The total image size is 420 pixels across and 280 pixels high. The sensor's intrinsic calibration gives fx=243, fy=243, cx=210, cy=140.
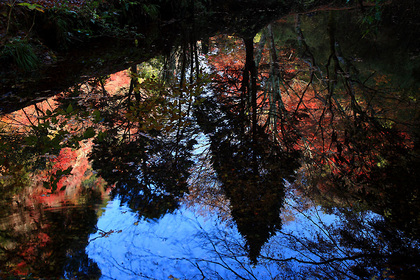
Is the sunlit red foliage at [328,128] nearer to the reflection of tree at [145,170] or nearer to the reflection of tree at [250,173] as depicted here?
the reflection of tree at [250,173]

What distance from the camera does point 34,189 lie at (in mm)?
2502

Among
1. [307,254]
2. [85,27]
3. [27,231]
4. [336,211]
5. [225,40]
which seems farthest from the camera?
[225,40]

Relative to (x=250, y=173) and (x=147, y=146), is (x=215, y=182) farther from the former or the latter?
(x=147, y=146)

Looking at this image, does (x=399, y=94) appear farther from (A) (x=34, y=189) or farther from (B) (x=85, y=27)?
(B) (x=85, y=27)

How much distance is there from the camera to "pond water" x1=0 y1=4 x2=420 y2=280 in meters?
1.82

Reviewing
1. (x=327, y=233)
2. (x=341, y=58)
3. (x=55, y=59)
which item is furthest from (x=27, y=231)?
(x=341, y=58)

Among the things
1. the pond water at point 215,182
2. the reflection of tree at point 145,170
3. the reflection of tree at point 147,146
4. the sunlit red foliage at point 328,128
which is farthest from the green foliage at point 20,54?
the sunlit red foliage at point 328,128

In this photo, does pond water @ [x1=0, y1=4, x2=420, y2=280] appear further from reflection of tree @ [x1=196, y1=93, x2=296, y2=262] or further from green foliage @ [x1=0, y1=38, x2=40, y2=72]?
green foliage @ [x1=0, y1=38, x2=40, y2=72]

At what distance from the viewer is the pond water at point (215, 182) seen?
1.82 m

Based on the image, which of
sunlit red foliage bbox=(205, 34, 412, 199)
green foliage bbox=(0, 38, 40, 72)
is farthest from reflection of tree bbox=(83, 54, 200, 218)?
green foliage bbox=(0, 38, 40, 72)

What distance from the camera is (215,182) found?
266cm

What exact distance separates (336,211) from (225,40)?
631 centimetres

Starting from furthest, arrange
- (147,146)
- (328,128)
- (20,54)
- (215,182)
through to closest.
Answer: (20,54) < (328,128) < (147,146) < (215,182)

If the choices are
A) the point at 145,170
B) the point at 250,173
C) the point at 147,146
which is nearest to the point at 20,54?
the point at 147,146
